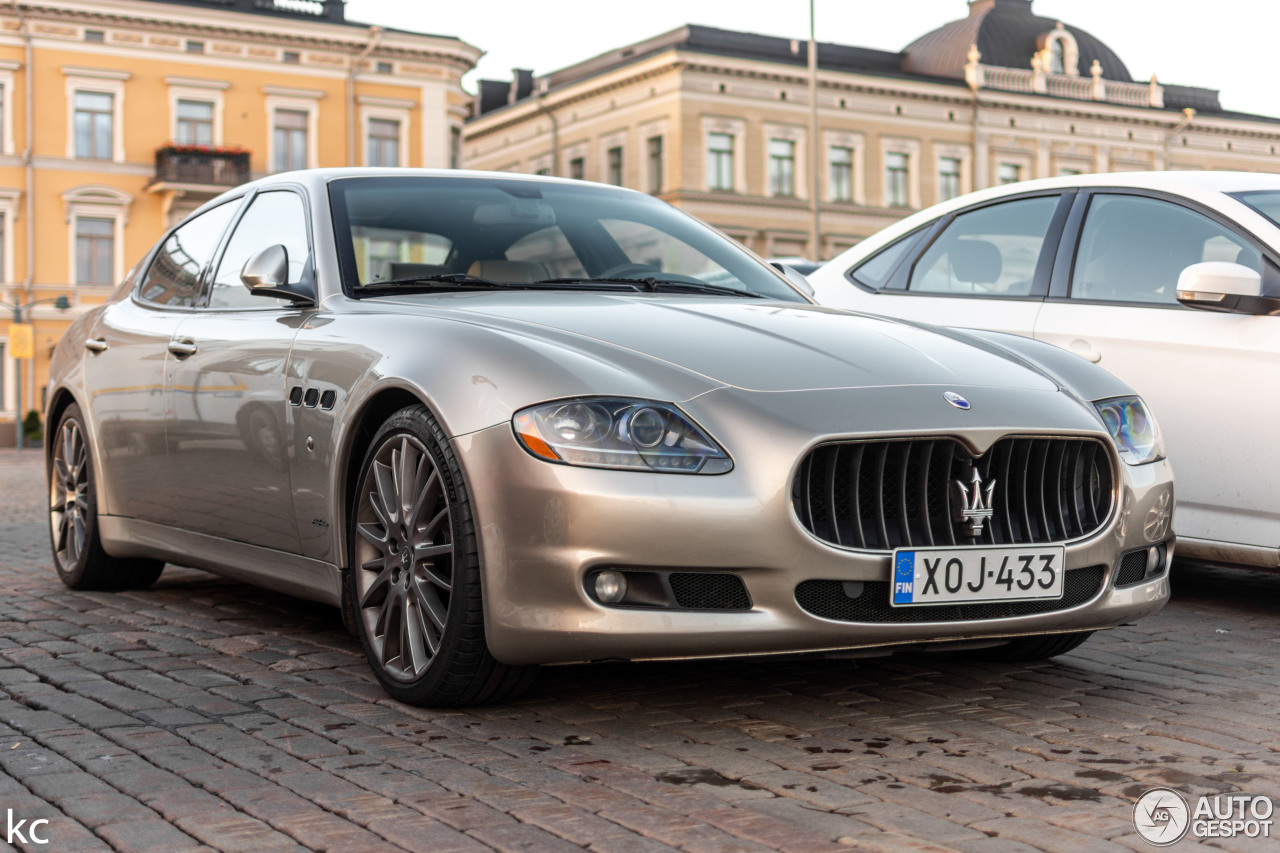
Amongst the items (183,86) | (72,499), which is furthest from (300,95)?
(72,499)

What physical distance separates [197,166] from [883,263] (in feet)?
130

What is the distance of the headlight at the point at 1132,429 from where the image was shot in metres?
4.12

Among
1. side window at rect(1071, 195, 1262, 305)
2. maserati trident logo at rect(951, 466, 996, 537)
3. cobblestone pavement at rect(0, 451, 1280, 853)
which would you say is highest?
side window at rect(1071, 195, 1262, 305)

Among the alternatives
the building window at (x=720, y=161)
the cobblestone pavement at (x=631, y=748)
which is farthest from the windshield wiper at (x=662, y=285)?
the building window at (x=720, y=161)

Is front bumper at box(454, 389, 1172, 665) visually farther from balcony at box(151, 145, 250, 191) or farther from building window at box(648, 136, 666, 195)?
building window at box(648, 136, 666, 195)

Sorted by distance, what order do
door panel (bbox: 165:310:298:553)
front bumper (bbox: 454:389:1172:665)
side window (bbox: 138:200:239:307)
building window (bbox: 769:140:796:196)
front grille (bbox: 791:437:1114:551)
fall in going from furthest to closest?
building window (bbox: 769:140:796:196)
side window (bbox: 138:200:239:307)
door panel (bbox: 165:310:298:553)
front grille (bbox: 791:437:1114:551)
front bumper (bbox: 454:389:1172:665)

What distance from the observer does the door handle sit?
5.81 metres

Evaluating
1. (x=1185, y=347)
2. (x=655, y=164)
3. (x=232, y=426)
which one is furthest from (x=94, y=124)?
(x=1185, y=347)

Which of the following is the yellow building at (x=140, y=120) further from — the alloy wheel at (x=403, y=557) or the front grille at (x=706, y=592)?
the front grille at (x=706, y=592)

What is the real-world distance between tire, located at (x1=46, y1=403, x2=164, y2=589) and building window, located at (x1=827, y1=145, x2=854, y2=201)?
4977 cm

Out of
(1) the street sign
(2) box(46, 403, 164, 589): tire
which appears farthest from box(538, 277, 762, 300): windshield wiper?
(1) the street sign

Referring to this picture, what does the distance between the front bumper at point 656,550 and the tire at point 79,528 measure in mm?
2858

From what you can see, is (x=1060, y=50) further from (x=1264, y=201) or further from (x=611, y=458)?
(x=611, y=458)

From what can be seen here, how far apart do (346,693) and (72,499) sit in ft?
8.85
